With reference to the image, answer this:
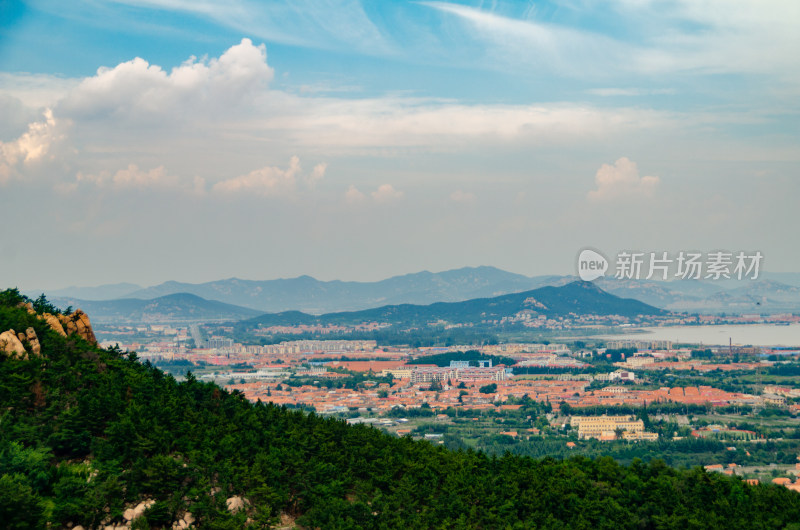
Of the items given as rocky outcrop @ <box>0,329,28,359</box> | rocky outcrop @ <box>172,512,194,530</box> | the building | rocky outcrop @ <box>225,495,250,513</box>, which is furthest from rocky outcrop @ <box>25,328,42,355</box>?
the building

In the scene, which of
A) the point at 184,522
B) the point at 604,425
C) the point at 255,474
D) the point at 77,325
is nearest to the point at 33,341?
the point at 77,325

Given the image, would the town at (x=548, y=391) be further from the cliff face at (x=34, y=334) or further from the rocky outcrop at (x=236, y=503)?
the rocky outcrop at (x=236, y=503)

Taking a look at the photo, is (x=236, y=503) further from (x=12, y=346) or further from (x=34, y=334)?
(x=34, y=334)

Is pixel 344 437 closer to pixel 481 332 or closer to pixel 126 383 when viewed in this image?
pixel 126 383

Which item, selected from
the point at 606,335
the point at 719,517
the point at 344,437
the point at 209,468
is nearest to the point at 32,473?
the point at 209,468

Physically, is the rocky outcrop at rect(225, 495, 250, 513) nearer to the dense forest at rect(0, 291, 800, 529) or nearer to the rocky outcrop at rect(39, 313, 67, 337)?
the dense forest at rect(0, 291, 800, 529)

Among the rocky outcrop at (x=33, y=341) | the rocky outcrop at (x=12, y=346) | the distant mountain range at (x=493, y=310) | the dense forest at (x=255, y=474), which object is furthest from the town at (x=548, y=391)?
the distant mountain range at (x=493, y=310)
